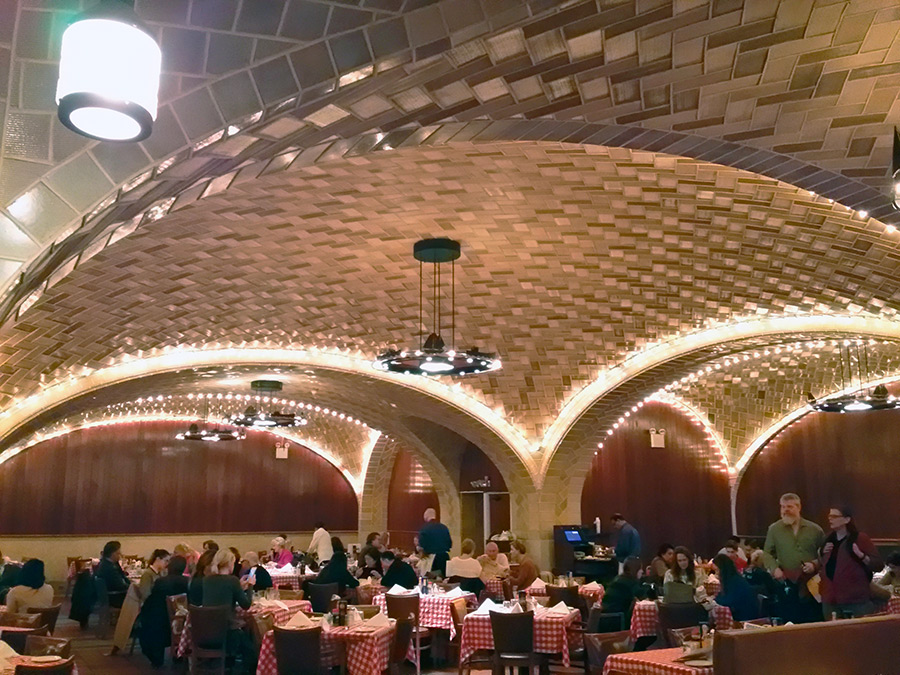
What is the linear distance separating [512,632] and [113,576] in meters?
6.80

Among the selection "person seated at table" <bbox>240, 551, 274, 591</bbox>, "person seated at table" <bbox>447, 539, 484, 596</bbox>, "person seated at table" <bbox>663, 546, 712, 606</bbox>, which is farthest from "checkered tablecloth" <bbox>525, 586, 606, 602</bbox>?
"person seated at table" <bbox>240, 551, 274, 591</bbox>

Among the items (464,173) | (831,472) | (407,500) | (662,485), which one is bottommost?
(407,500)

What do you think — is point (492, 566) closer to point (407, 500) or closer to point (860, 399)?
point (860, 399)

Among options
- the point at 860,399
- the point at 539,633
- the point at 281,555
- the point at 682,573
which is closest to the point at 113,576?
the point at 281,555

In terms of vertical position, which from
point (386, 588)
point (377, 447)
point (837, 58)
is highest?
point (837, 58)

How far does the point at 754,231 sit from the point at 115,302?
6763mm

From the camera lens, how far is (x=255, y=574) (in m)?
10.2

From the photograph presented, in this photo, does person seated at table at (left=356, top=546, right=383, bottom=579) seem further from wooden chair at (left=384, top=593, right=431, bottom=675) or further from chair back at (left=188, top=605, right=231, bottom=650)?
chair back at (left=188, top=605, right=231, bottom=650)

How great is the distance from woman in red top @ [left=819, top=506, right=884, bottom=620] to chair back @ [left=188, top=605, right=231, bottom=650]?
16.7ft

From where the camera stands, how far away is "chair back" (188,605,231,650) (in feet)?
24.3

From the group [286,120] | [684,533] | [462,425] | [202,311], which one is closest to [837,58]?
[286,120]

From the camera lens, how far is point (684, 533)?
696 inches

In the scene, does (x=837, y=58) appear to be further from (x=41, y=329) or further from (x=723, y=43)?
(x=41, y=329)

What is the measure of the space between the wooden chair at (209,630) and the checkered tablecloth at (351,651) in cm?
114
